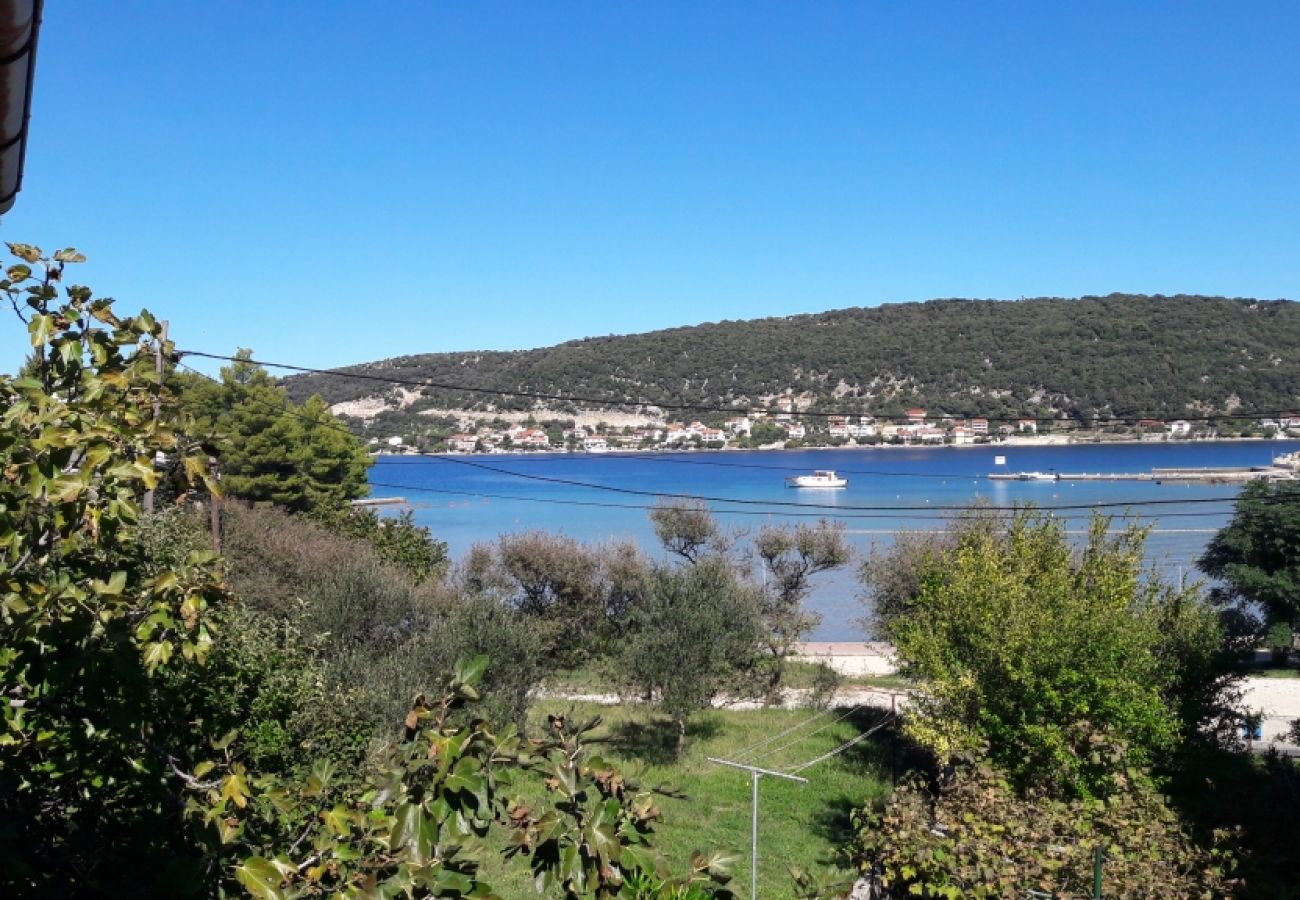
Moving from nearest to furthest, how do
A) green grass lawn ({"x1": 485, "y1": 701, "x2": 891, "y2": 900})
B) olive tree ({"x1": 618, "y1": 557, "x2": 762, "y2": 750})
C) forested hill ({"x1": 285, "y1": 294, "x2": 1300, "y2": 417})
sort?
green grass lawn ({"x1": 485, "y1": 701, "x2": 891, "y2": 900}), olive tree ({"x1": 618, "y1": 557, "x2": 762, "y2": 750}), forested hill ({"x1": 285, "y1": 294, "x2": 1300, "y2": 417})

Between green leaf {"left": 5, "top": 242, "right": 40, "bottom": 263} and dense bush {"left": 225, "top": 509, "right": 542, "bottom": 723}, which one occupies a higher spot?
green leaf {"left": 5, "top": 242, "right": 40, "bottom": 263}

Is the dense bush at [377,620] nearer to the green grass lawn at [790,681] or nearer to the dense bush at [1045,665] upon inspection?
the green grass lawn at [790,681]

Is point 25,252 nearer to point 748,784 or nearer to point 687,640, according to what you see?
point 748,784

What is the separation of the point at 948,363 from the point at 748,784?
6012cm

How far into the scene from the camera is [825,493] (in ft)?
278

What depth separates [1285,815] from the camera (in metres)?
9.87

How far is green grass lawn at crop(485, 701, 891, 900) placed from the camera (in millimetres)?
14891

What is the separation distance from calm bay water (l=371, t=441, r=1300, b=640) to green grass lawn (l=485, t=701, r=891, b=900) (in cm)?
1199

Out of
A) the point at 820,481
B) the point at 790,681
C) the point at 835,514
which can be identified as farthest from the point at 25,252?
the point at 820,481

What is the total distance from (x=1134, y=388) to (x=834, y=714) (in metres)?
36.6

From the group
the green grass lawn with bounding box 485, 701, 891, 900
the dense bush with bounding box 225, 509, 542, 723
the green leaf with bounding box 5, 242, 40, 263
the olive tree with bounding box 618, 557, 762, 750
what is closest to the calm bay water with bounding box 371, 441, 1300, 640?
the olive tree with bounding box 618, 557, 762, 750

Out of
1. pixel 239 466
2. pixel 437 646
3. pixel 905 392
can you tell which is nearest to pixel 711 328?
pixel 905 392

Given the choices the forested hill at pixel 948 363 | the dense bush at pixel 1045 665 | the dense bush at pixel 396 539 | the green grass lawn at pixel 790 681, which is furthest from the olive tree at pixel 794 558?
the forested hill at pixel 948 363

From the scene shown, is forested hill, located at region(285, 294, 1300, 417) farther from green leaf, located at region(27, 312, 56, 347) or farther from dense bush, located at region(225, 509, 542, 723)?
green leaf, located at region(27, 312, 56, 347)
